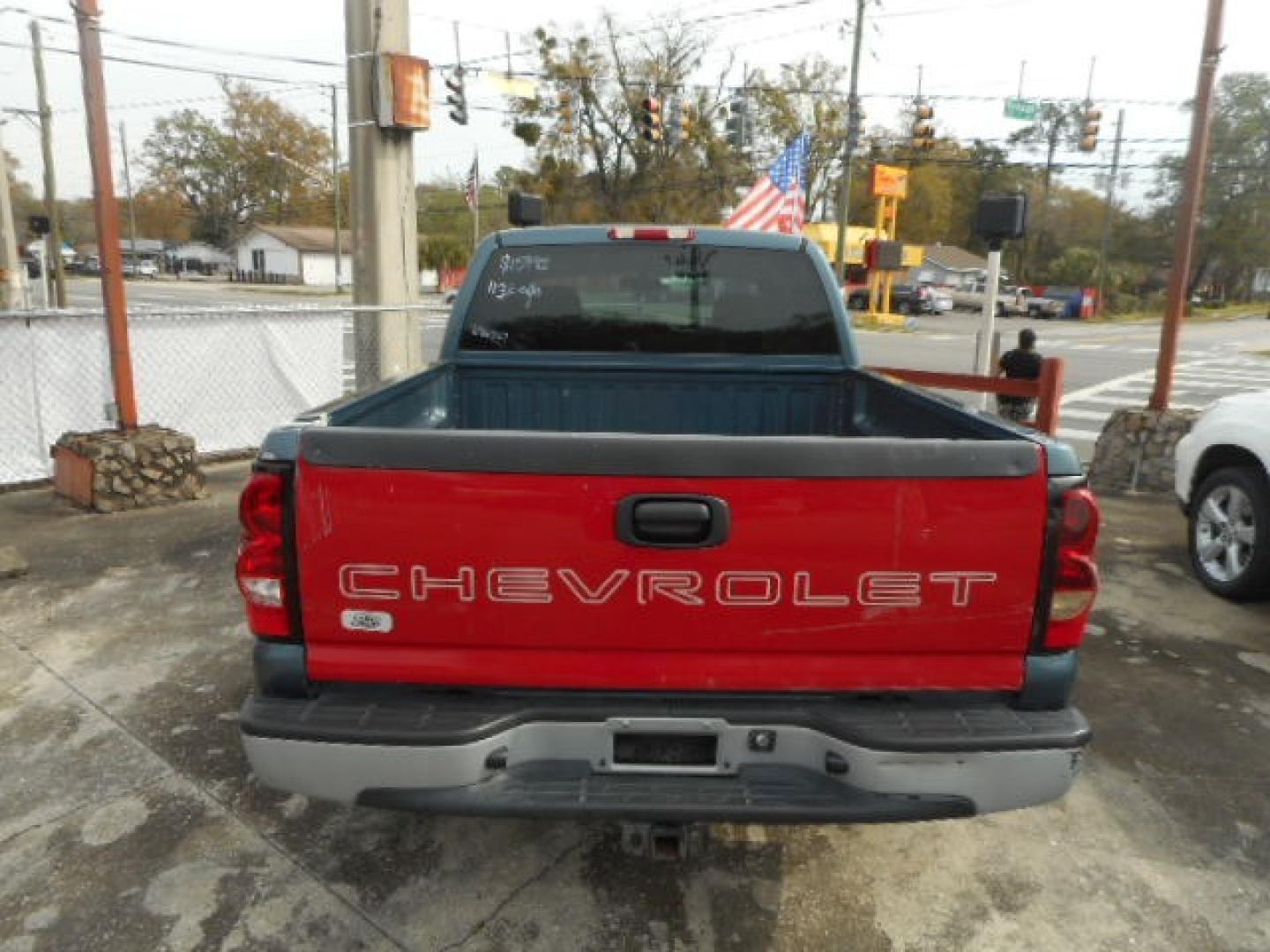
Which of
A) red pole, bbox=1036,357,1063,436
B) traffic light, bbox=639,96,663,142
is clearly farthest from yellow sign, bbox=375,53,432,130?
traffic light, bbox=639,96,663,142

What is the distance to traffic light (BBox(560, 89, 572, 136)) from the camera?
45.7 metres

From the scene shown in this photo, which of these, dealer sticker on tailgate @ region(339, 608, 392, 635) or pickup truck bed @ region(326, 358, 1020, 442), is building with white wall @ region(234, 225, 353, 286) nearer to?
pickup truck bed @ region(326, 358, 1020, 442)

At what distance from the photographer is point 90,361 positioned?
7.62 m

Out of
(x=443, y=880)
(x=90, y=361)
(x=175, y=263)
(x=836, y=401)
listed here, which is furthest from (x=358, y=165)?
(x=175, y=263)

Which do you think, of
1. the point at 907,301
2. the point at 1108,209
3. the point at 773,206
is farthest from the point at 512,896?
the point at 1108,209

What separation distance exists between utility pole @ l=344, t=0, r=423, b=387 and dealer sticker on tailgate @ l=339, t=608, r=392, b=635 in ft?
20.4

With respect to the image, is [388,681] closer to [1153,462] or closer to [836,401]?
[836,401]

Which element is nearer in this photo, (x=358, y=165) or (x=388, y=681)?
(x=388, y=681)

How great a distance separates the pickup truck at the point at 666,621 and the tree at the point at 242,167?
96.4m

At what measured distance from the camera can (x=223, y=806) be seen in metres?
3.18

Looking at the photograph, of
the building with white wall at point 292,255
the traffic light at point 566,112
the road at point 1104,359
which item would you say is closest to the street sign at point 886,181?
the road at point 1104,359

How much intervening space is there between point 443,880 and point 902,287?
50990 mm

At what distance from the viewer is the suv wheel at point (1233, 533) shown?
506 cm

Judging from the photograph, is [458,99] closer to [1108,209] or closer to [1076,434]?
[1076,434]
